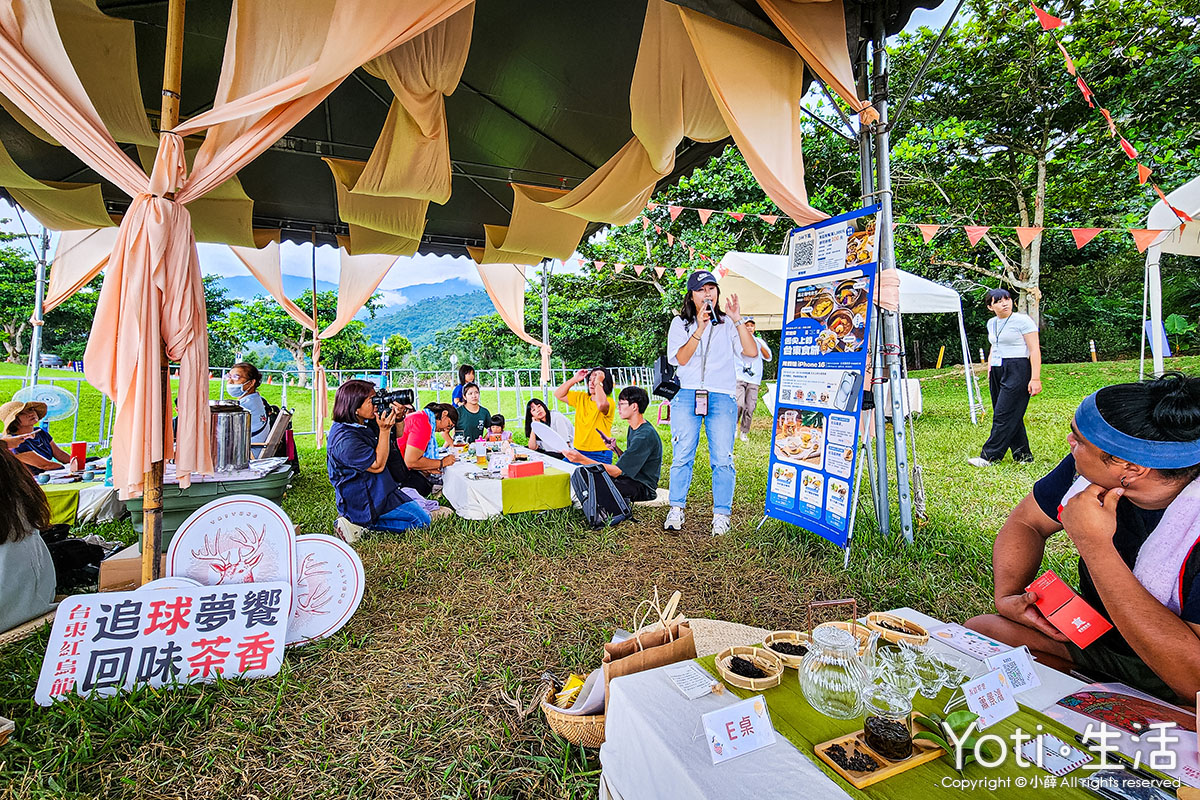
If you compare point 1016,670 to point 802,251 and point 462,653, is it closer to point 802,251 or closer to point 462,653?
point 462,653

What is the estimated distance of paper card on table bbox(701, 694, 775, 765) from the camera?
2.94ft

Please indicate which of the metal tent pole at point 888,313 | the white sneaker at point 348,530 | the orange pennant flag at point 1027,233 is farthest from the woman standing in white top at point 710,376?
the orange pennant flag at point 1027,233

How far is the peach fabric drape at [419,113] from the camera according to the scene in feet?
9.95

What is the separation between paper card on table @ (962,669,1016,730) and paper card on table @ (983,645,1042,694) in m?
0.05

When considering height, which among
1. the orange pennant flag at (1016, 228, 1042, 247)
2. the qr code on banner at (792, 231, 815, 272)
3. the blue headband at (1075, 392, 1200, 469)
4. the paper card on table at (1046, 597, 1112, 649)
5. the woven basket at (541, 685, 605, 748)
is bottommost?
the woven basket at (541, 685, 605, 748)

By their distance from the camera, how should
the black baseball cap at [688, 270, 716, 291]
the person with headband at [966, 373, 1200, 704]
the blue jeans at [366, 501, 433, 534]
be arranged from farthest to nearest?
the blue jeans at [366, 501, 433, 534] < the black baseball cap at [688, 270, 716, 291] < the person with headband at [966, 373, 1200, 704]

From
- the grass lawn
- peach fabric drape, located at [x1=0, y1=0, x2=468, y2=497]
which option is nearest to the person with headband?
Result: the grass lawn

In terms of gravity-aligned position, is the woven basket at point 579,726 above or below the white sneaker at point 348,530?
above

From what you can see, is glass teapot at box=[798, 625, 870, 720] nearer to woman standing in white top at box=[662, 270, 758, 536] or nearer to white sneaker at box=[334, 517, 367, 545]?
woman standing in white top at box=[662, 270, 758, 536]

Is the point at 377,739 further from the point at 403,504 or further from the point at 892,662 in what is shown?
the point at 403,504

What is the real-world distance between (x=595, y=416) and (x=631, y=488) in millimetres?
747

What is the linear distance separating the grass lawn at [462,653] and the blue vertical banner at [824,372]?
0.39 meters

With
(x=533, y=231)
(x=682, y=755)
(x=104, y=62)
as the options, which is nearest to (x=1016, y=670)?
(x=682, y=755)

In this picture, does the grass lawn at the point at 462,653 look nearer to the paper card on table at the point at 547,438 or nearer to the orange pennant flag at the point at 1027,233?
the paper card on table at the point at 547,438
